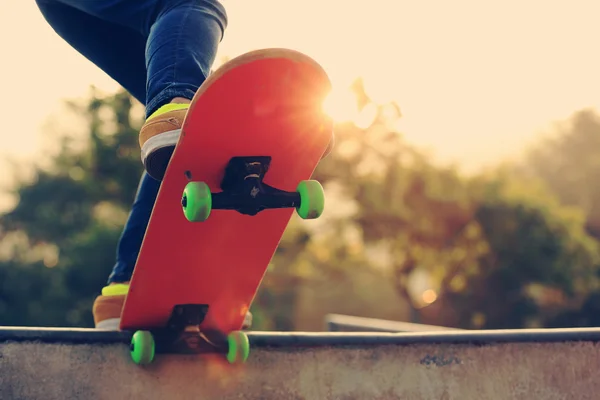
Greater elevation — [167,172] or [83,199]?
[167,172]

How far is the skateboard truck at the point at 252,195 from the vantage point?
1.29 m

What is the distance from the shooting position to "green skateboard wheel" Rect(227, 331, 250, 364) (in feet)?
5.13

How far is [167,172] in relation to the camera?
1.36 m

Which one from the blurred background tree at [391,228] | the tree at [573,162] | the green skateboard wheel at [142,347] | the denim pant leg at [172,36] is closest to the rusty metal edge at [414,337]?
the green skateboard wheel at [142,347]

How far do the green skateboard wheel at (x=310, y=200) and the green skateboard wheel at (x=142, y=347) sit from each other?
53cm

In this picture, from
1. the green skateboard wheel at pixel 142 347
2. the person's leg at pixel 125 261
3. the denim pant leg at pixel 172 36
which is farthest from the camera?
the person's leg at pixel 125 261

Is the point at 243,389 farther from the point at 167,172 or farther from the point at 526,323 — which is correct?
the point at 526,323

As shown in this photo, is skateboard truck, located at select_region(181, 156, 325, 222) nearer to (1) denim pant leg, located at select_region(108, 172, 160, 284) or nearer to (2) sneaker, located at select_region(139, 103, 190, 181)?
(2) sneaker, located at select_region(139, 103, 190, 181)

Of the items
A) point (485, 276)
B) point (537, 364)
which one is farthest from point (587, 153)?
point (537, 364)

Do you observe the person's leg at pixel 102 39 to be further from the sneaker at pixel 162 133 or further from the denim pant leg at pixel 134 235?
the sneaker at pixel 162 133

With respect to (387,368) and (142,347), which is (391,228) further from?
(142,347)

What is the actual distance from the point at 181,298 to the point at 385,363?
0.60 metres

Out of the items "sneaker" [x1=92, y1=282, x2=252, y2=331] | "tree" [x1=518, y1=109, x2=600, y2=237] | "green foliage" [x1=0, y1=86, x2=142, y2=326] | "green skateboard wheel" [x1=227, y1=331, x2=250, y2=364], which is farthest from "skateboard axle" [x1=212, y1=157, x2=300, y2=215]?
"tree" [x1=518, y1=109, x2=600, y2=237]

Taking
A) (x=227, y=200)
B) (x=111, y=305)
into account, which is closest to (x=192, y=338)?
(x=111, y=305)
